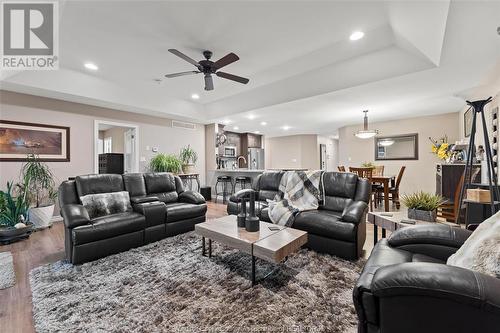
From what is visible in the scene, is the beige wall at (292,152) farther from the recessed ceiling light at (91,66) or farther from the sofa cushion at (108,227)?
the sofa cushion at (108,227)

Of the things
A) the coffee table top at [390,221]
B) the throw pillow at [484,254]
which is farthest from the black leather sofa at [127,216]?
the throw pillow at [484,254]

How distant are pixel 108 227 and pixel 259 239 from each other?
1.88 meters

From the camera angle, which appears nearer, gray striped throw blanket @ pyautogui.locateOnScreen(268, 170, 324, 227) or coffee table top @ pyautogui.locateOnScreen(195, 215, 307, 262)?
coffee table top @ pyautogui.locateOnScreen(195, 215, 307, 262)

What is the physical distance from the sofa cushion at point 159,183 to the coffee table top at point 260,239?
171 centimetres

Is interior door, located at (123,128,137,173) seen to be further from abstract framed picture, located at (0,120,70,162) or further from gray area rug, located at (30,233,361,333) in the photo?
gray area rug, located at (30,233,361,333)

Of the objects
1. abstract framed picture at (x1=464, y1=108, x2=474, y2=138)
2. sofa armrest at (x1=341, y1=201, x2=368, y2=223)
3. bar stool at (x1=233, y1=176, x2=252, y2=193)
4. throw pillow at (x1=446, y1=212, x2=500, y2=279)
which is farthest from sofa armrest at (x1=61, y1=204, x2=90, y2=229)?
abstract framed picture at (x1=464, y1=108, x2=474, y2=138)

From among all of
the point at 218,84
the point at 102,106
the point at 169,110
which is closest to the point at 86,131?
the point at 102,106

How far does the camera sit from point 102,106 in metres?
5.16

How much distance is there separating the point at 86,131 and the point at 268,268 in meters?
5.00

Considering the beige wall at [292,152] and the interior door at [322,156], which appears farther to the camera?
the interior door at [322,156]

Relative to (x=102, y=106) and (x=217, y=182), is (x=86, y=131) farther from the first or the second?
(x=217, y=182)

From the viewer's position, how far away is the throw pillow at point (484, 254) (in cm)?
105

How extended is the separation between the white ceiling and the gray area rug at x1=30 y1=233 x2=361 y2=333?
273cm

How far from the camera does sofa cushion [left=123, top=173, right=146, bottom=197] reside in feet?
11.9
